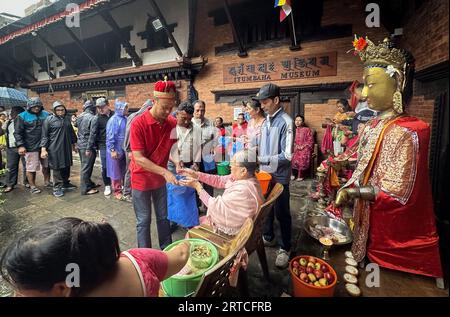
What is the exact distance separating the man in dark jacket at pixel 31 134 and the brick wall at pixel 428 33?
23.8 ft

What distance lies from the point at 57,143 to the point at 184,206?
3.90 metres

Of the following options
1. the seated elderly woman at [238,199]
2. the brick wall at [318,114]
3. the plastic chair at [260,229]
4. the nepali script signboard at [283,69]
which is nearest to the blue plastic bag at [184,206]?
the seated elderly woman at [238,199]

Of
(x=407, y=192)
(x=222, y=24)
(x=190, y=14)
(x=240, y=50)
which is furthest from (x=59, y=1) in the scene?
(x=407, y=192)

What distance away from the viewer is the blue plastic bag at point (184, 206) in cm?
340

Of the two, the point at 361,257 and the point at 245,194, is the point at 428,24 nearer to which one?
the point at 361,257

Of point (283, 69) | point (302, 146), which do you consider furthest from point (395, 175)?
point (283, 69)

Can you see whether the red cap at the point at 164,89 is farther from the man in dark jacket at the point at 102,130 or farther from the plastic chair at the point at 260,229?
the man in dark jacket at the point at 102,130

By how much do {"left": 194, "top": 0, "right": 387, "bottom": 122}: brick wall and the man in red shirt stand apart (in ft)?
15.9

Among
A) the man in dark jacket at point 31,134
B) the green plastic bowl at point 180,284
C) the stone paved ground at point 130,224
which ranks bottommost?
the stone paved ground at point 130,224

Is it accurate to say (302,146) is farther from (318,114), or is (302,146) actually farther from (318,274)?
(318,274)

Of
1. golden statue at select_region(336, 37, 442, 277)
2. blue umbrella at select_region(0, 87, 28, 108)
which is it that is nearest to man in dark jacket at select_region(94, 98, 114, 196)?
golden statue at select_region(336, 37, 442, 277)

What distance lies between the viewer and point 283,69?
6.35 m

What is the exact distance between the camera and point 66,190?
543 cm

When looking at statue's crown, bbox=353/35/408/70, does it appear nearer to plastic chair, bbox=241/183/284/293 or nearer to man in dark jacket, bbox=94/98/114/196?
plastic chair, bbox=241/183/284/293
